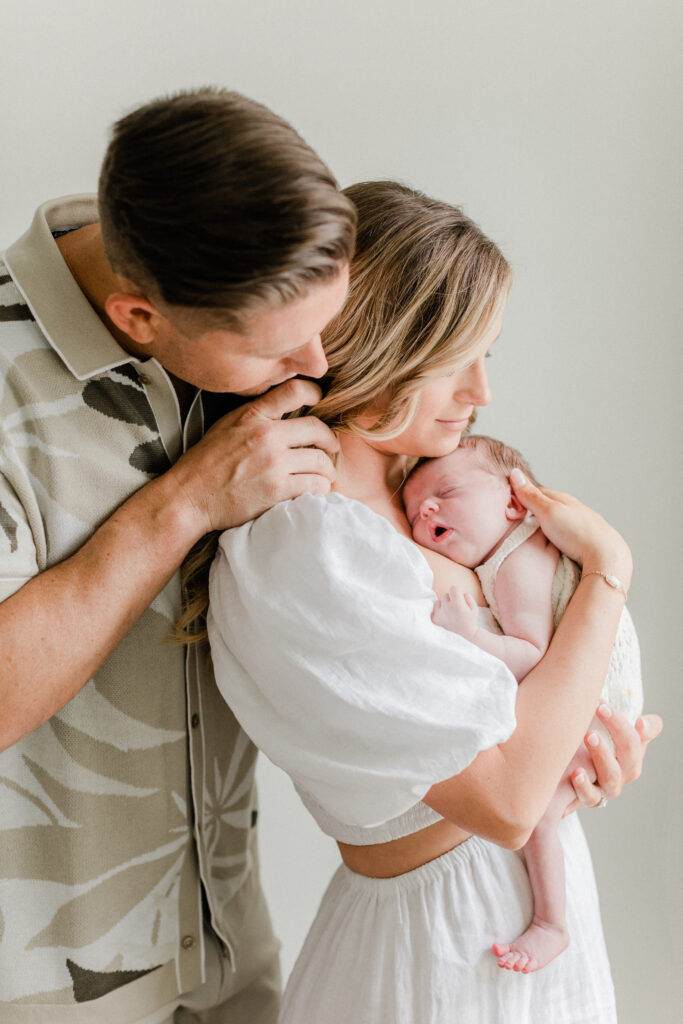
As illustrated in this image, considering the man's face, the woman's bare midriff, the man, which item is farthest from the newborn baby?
the man's face

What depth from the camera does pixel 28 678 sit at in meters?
1.06

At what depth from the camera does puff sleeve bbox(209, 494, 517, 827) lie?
100cm

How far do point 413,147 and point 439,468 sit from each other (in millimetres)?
823

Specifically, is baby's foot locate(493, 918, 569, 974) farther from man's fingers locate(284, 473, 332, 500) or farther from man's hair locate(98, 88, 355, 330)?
man's hair locate(98, 88, 355, 330)

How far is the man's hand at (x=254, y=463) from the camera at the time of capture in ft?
3.77

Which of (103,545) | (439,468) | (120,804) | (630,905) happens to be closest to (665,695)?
(630,905)

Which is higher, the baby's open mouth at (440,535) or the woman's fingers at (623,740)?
the baby's open mouth at (440,535)

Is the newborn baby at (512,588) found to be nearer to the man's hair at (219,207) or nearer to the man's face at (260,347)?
the man's face at (260,347)

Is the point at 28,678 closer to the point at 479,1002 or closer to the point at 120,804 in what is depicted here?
the point at 120,804

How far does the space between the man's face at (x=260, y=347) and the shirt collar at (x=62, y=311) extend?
75 millimetres

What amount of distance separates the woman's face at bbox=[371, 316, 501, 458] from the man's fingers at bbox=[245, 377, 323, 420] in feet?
0.50

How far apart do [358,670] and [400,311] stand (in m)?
0.48

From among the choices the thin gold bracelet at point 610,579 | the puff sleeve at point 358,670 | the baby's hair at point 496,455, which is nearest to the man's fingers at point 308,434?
the puff sleeve at point 358,670

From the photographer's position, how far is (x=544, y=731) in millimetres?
1074
